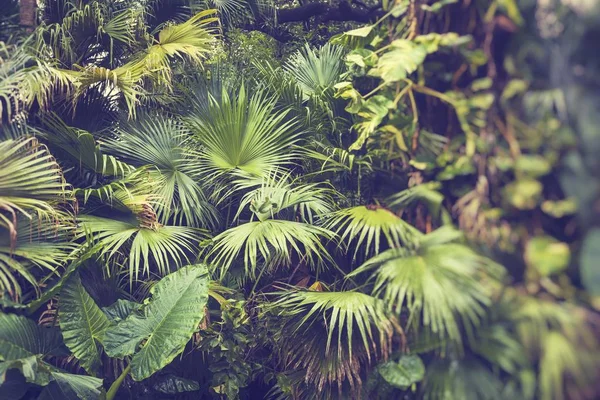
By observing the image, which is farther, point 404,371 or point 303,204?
point 303,204

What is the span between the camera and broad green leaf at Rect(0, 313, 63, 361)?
3.23m

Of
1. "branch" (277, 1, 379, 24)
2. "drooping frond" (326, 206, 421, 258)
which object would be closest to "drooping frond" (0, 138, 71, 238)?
"drooping frond" (326, 206, 421, 258)

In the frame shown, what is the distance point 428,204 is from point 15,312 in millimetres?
2481

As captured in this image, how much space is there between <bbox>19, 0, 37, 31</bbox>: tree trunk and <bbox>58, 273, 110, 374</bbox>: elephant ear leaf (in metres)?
1.86

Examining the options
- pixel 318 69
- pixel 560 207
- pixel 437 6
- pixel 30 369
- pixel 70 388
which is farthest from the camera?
pixel 318 69

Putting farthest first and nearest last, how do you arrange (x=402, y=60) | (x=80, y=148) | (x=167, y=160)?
(x=167, y=160) < (x=80, y=148) < (x=402, y=60)

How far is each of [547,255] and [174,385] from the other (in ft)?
8.51

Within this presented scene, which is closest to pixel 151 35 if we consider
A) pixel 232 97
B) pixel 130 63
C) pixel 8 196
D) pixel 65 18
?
pixel 130 63

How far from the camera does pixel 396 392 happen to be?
116 inches

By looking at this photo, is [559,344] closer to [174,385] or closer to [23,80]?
[174,385]

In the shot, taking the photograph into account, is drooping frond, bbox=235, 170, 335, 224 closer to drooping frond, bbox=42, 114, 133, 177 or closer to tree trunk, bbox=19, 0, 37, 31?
drooping frond, bbox=42, 114, 133, 177

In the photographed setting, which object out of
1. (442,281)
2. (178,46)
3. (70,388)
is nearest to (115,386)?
(70,388)

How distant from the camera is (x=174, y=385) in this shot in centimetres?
370

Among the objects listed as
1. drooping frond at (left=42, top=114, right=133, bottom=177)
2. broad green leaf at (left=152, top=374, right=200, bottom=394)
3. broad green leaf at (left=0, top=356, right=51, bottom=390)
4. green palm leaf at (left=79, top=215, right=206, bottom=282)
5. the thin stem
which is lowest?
broad green leaf at (left=152, top=374, right=200, bottom=394)
